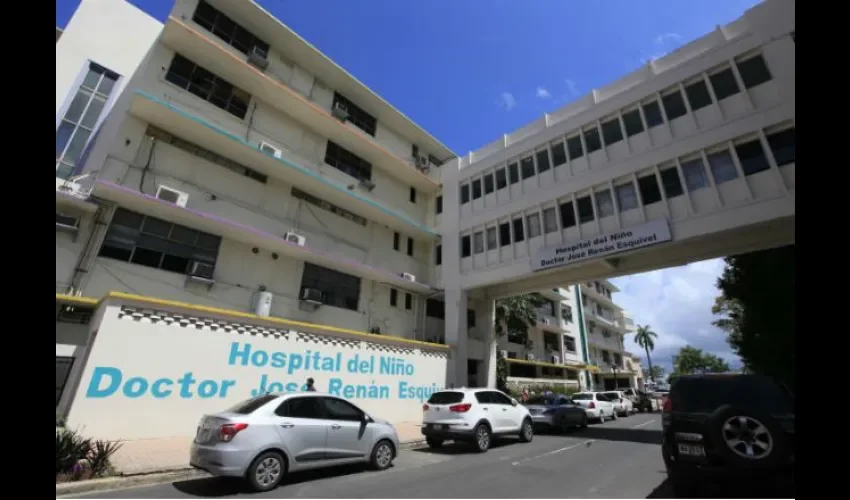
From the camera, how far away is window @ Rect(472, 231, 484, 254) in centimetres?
2116

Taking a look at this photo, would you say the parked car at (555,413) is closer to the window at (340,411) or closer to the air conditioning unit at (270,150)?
the window at (340,411)

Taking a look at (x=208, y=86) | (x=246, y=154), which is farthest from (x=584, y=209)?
(x=208, y=86)

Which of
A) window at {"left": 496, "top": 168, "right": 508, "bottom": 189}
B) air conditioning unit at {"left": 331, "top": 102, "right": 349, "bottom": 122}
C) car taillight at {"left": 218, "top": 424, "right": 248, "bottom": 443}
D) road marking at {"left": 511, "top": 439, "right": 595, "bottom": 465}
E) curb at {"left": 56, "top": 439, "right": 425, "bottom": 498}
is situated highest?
air conditioning unit at {"left": 331, "top": 102, "right": 349, "bottom": 122}

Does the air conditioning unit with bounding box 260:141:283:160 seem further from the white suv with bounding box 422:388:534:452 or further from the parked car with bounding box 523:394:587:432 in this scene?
the parked car with bounding box 523:394:587:432

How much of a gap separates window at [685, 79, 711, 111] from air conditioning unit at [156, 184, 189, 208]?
67.0 feet

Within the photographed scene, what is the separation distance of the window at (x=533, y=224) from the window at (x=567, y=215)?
125 centimetres

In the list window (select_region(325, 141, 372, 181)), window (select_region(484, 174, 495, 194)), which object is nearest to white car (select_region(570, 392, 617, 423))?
window (select_region(484, 174, 495, 194))

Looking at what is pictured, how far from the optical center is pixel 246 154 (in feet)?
52.2

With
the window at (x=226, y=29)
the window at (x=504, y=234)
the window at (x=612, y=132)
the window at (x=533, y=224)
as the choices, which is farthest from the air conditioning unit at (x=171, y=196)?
the window at (x=612, y=132)

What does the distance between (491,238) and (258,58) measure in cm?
1432

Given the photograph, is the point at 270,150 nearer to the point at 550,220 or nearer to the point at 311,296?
the point at 311,296
